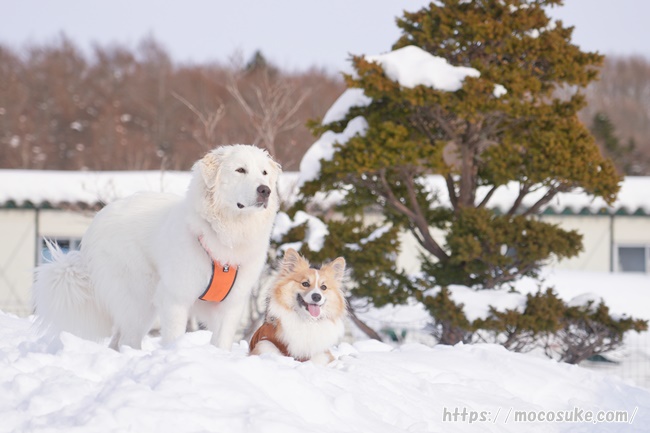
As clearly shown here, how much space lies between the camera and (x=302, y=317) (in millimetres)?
5277

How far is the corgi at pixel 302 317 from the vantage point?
5246mm

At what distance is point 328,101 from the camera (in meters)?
34.7

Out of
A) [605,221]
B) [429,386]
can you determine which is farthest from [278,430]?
[605,221]

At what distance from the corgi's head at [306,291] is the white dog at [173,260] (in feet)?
0.67

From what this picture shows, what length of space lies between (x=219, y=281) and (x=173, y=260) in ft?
1.13

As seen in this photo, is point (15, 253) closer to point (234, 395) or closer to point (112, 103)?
point (234, 395)

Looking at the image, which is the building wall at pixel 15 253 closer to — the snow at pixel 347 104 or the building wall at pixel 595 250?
the snow at pixel 347 104

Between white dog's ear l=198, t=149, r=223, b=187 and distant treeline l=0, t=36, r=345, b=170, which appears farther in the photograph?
distant treeline l=0, t=36, r=345, b=170

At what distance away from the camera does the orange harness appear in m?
5.10

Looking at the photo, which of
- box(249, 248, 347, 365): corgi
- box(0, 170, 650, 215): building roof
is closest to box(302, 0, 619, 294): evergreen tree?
box(249, 248, 347, 365): corgi

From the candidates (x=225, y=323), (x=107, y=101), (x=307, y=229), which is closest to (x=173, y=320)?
(x=225, y=323)

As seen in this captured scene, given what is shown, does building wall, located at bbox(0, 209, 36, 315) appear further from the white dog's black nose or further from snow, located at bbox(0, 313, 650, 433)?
the white dog's black nose

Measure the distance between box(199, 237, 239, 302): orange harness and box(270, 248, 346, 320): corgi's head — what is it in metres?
0.37

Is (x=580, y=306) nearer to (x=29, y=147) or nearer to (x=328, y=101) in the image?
(x=328, y=101)
